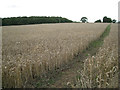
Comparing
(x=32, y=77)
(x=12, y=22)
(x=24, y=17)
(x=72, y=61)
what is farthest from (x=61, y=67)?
(x=24, y=17)

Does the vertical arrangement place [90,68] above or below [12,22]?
below

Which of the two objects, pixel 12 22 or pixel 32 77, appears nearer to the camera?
pixel 32 77

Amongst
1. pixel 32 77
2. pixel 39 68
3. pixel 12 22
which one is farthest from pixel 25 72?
pixel 12 22

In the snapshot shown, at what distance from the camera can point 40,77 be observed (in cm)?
514

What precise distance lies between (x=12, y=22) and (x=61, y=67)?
7273 cm

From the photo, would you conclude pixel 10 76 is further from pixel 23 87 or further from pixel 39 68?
pixel 39 68

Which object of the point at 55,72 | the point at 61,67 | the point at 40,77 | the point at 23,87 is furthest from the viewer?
the point at 61,67

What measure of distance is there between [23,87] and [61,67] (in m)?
2.23

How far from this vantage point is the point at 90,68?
4.62m

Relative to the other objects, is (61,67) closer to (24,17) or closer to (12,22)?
(12,22)

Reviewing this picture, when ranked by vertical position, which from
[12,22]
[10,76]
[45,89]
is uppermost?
[12,22]

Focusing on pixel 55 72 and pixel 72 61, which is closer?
pixel 55 72

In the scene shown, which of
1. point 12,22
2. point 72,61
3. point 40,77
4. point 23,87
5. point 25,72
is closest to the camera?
point 23,87

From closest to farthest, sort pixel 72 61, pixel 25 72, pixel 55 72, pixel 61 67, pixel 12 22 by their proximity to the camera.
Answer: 1. pixel 25 72
2. pixel 55 72
3. pixel 61 67
4. pixel 72 61
5. pixel 12 22
